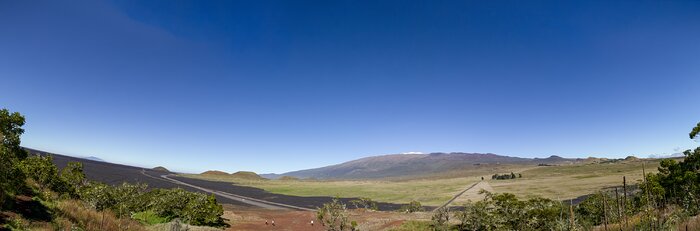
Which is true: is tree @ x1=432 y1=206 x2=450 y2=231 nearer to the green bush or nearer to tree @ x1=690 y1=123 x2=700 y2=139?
tree @ x1=690 y1=123 x2=700 y2=139

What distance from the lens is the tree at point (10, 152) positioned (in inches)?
493

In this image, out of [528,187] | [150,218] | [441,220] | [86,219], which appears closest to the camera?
[86,219]

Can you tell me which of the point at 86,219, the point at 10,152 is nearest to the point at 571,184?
the point at 86,219

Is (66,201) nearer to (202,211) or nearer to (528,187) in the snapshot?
(202,211)

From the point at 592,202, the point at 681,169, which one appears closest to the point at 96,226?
the point at 592,202

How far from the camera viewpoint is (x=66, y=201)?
2098 centimetres

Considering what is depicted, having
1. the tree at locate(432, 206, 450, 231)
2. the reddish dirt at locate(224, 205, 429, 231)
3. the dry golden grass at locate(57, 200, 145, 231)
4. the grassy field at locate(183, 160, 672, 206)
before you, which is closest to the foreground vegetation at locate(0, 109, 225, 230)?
the dry golden grass at locate(57, 200, 145, 231)

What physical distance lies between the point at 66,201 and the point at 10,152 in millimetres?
8654

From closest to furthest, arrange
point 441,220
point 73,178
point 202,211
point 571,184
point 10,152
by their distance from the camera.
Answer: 1. point 10,152
2. point 441,220
3. point 73,178
4. point 202,211
5. point 571,184

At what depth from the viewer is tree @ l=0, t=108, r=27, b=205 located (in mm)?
12510

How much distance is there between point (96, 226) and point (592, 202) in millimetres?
29147

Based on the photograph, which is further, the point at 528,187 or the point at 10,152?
the point at 528,187

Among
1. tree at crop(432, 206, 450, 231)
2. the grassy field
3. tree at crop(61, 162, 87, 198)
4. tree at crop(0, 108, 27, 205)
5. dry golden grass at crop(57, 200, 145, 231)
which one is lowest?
the grassy field

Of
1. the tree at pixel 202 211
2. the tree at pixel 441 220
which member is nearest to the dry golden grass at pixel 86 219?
the tree at pixel 202 211
